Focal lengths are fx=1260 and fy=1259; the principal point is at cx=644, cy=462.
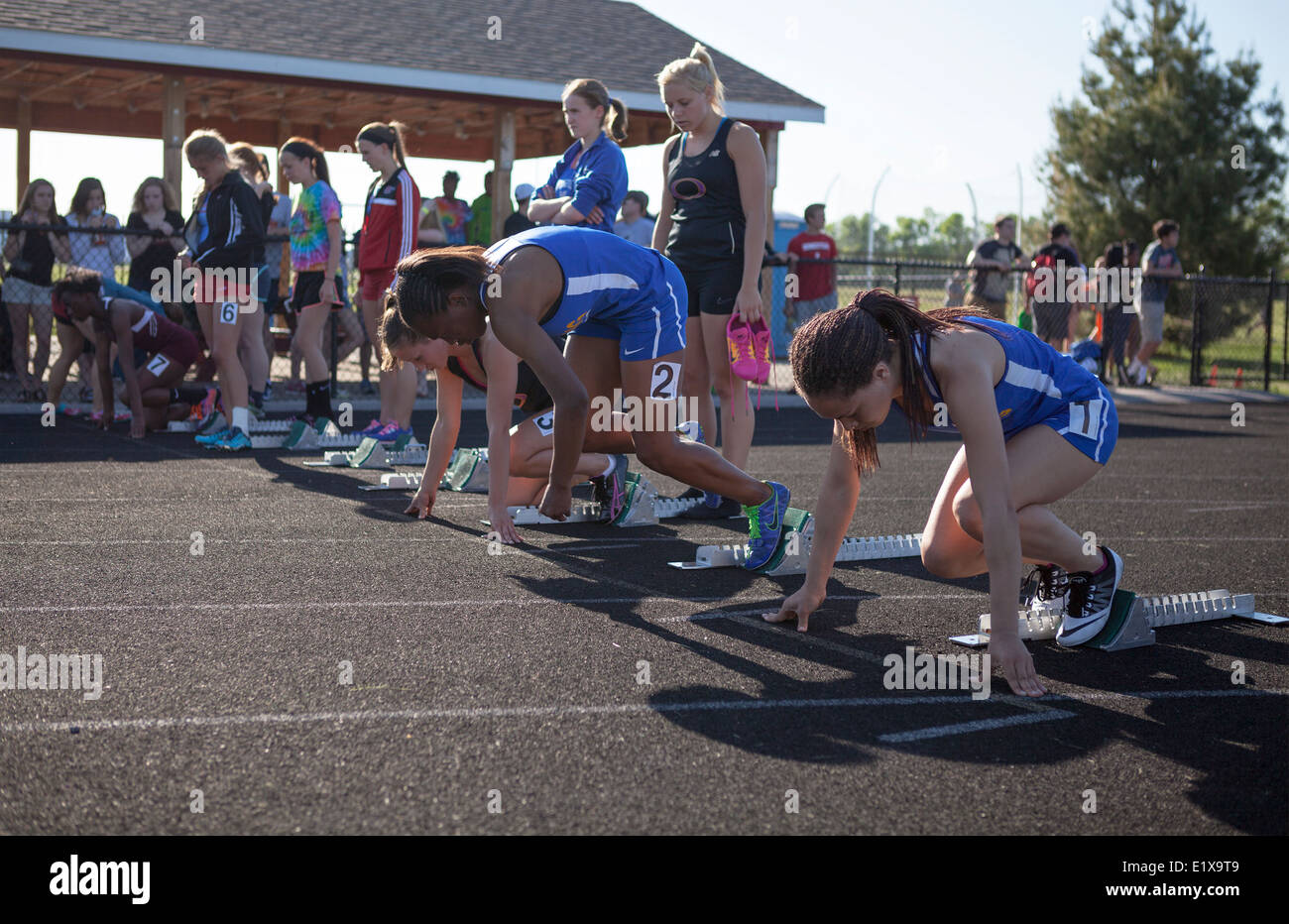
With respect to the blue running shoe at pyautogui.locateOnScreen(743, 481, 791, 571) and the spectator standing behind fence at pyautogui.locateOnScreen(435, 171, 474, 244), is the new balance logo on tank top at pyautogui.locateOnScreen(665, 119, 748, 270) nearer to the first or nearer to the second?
the blue running shoe at pyautogui.locateOnScreen(743, 481, 791, 571)

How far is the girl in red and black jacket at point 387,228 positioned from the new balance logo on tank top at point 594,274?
3.97m

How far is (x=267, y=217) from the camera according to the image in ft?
42.0

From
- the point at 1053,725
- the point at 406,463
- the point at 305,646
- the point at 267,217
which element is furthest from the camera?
the point at 267,217

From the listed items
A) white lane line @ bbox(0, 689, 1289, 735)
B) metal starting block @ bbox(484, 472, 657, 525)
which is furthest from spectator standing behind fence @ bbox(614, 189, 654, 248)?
white lane line @ bbox(0, 689, 1289, 735)

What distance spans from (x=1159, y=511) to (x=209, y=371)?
9.75 m

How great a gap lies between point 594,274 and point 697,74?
78.9 inches

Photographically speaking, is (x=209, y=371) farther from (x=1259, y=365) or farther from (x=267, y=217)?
(x=1259, y=365)

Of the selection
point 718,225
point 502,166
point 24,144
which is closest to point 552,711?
point 718,225

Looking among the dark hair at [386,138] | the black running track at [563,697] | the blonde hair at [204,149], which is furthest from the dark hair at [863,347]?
the blonde hair at [204,149]

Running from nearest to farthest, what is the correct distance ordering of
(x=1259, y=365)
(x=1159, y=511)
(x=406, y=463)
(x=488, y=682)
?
(x=488, y=682)
(x=1159, y=511)
(x=406, y=463)
(x=1259, y=365)

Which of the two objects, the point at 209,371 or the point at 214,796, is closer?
the point at 214,796

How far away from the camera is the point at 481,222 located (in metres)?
16.8
